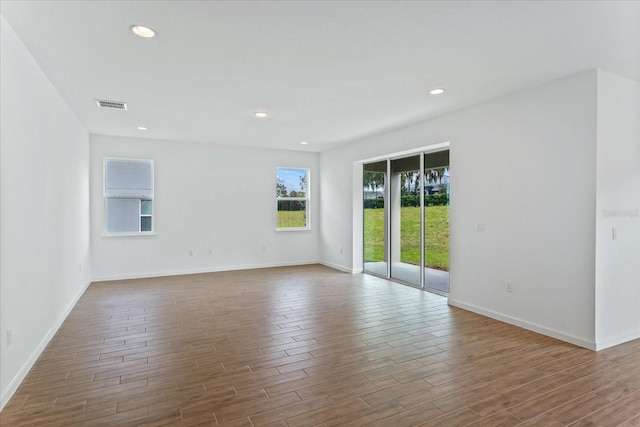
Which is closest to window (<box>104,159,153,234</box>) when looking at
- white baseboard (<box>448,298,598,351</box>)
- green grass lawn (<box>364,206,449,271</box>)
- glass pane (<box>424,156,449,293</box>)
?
green grass lawn (<box>364,206,449,271</box>)

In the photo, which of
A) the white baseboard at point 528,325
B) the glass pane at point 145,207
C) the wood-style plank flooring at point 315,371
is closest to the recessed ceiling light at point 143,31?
the wood-style plank flooring at point 315,371

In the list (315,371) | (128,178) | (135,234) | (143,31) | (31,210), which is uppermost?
(143,31)

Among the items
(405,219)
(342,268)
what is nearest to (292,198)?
(342,268)

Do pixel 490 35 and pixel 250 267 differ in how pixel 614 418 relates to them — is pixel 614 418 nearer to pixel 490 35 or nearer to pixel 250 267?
pixel 490 35

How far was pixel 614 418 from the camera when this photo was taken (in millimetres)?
2227

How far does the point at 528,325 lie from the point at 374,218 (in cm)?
348

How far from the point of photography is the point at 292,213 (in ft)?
26.6

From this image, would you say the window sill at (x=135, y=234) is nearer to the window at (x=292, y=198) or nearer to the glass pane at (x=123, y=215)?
the glass pane at (x=123, y=215)

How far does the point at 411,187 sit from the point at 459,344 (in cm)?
301

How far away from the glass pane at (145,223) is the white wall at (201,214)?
0.15 meters

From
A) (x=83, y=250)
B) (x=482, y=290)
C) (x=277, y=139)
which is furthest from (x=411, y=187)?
(x=83, y=250)

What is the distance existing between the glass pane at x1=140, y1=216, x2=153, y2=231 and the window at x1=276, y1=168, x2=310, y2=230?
2599 millimetres

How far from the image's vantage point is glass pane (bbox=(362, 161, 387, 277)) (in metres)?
6.65

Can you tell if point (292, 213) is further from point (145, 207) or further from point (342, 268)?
point (145, 207)
